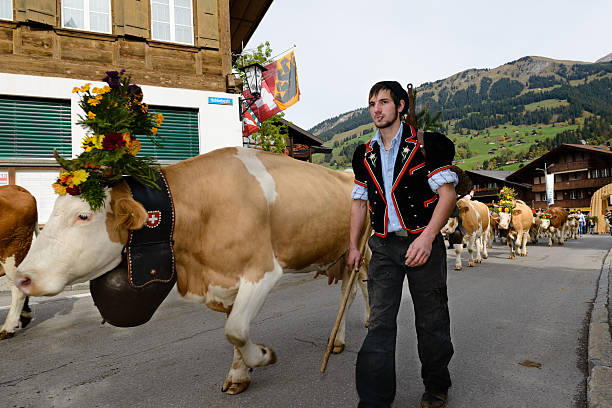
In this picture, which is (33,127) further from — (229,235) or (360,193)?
(360,193)

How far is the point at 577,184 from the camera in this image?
5494 centimetres

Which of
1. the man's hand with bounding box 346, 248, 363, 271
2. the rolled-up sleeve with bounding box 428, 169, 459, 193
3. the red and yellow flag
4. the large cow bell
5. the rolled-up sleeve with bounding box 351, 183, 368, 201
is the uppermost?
the red and yellow flag

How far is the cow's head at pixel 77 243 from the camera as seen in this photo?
7.30 ft

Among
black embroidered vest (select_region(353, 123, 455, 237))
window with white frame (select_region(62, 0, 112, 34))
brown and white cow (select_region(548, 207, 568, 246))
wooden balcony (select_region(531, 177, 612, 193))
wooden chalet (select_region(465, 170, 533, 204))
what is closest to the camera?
black embroidered vest (select_region(353, 123, 455, 237))

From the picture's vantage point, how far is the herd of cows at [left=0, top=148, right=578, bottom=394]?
231 cm

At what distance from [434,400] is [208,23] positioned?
40.8 feet

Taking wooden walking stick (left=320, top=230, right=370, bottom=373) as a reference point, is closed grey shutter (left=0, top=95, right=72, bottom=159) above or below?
above

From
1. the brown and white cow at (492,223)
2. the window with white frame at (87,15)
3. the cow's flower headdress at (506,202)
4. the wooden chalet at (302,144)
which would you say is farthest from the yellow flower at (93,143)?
the wooden chalet at (302,144)

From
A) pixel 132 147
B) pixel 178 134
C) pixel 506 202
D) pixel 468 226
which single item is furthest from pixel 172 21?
pixel 506 202

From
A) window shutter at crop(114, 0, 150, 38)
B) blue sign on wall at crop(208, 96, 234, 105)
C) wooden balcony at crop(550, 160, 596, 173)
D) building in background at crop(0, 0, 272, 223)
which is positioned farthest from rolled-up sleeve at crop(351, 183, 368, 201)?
wooden balcony at crop(550, 160, 596, 173)

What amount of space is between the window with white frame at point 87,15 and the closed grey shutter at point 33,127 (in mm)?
2158

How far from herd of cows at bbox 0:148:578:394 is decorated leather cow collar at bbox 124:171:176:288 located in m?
0.07

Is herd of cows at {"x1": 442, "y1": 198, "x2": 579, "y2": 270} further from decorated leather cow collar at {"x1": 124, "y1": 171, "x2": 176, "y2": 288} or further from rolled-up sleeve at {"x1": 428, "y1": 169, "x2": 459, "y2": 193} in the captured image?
decorated leather cow collar at {"x1": 124, "y1": 171, "x2": 176, "y2": 288}

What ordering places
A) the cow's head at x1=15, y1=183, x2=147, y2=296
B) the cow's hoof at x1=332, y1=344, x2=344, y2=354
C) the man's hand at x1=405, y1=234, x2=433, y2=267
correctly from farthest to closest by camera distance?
the cow's hoof at x1=332, y1=344, x2=344, y2=354, the man's hand at x1=405, y1=234, x2=433, y2=267, the cow's head at x1=15, y1=183, x2=147, y2=296
